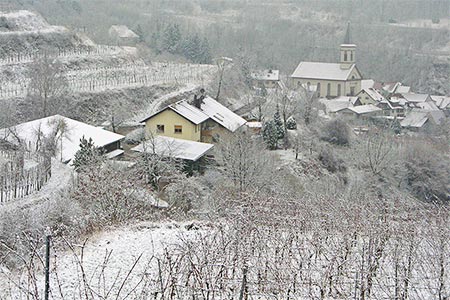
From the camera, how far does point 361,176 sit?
93.2ft

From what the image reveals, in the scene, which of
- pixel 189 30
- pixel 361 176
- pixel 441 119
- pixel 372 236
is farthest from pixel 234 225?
pixel 189 30

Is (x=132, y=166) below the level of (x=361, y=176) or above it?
above

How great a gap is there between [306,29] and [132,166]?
2575 inches

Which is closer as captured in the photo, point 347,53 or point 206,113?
point 206,113

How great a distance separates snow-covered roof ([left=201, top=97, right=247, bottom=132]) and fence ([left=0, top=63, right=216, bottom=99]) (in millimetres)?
6387

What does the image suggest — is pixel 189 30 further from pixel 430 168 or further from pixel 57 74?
pixel 430 168

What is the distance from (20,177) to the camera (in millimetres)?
15617

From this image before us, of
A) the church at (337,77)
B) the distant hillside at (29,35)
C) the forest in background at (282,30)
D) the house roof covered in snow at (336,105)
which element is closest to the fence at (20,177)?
the distant hillside at (29,35)

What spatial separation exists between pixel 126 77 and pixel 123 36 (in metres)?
19.6

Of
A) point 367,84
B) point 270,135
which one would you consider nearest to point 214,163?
point 270,135

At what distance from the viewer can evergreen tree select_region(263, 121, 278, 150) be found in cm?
3005

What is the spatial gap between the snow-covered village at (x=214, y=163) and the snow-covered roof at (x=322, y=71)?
188mm

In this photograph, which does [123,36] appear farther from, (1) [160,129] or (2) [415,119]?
(1) [160,129]

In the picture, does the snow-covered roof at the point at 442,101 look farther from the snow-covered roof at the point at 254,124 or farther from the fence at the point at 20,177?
the fence at the point at 20,177
